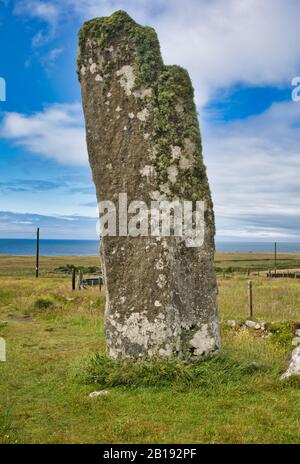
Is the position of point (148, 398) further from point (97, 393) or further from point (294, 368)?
point (294, 368)

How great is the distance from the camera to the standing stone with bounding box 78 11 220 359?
9.23 metres

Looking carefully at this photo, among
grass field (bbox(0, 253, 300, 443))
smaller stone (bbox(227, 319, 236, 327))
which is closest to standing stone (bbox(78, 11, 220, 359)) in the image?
grass field (bbox(0, 253, 300, 443))

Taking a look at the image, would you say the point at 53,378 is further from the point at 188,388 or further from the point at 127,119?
the point at 127,119

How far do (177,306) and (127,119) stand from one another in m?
3.91

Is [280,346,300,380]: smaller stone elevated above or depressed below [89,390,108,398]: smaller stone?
above

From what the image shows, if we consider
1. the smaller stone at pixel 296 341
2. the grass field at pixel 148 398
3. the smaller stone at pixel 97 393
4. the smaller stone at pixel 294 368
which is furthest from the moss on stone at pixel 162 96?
the smaller stone at pixel 296 341

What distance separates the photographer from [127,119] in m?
9.72

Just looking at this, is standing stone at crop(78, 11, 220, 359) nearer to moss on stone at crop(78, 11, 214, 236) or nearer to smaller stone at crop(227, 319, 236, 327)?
moss on stone at crop(78, 11, 214, 236)

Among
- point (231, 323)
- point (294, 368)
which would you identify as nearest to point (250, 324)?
point (231, 323)

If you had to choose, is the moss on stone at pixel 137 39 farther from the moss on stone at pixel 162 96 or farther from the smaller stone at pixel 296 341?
the smaller stone at pixel 296 341

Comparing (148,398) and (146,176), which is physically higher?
(146,176)

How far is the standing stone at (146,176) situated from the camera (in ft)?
30.3

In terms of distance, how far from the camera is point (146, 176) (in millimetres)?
9523
